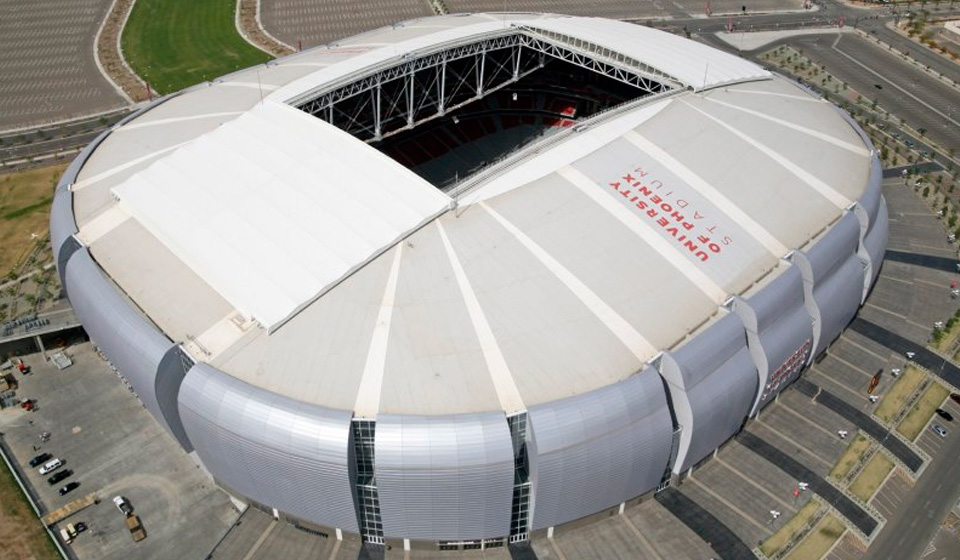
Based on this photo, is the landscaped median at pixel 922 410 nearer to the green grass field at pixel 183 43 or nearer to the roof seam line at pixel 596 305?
the roof seam line at pixel 596 305

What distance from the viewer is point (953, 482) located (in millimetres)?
65812

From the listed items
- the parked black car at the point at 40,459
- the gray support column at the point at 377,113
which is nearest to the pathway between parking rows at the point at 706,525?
the gray support column at the point at 377,113

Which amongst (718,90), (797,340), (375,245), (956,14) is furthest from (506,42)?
(956,14)

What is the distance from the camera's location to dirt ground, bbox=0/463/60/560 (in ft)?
191

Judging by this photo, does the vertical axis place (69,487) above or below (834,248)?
below

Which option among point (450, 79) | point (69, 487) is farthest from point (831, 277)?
point (69, 487)

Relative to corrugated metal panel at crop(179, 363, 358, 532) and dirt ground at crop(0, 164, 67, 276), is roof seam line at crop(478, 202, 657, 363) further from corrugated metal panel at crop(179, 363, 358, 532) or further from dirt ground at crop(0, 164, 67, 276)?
dirt ground at crop(0, 164, 67, 276)

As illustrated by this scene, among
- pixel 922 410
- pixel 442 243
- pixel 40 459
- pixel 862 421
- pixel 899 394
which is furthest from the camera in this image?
pixel 899 394

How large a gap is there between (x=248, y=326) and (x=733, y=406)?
40216 mm

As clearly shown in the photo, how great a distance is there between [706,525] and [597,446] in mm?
14423

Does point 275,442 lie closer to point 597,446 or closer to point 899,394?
point 597,446

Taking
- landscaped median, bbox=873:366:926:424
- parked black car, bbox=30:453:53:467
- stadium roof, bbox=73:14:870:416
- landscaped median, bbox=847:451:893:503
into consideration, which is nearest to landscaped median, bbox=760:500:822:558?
landscaped median, bbox=847:451:893:503

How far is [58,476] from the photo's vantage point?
6400 cm

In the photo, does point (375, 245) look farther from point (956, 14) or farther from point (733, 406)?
point (956, 14)
